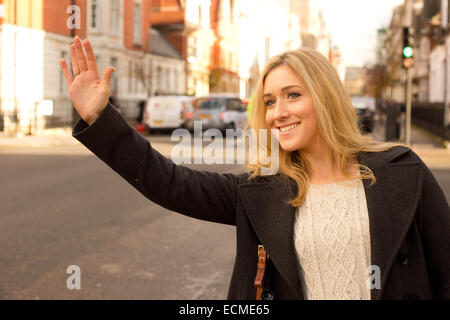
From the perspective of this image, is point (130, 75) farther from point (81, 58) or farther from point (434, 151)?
point (81, 58)

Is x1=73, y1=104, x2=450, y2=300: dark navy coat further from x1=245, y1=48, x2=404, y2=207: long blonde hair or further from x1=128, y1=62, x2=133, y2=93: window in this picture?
x1=128, y1=62, x2=133, y2=93: window

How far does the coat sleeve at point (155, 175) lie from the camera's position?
81.8 inches

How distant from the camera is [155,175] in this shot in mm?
2182

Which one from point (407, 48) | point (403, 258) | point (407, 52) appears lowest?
point (403, 258)

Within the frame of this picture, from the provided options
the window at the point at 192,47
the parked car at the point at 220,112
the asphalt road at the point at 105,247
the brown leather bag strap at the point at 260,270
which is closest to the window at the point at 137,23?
the window at the point at 192,47

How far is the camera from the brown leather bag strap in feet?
6.50

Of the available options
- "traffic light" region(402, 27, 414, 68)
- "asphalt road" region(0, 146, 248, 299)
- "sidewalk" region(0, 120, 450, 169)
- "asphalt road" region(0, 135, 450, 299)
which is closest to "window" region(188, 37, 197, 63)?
"sidewalk" region(0, 120, 450, 169)

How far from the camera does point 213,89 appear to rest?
55375 mm

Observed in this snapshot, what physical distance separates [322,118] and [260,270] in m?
0.56

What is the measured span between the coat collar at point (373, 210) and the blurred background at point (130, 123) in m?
0.58

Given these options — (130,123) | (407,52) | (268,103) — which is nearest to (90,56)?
(268,103)

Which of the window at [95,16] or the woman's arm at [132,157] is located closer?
the woman's arm at [132,157]

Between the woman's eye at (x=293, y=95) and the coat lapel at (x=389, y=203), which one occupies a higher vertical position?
the woman's eye at (x=293, y=95)

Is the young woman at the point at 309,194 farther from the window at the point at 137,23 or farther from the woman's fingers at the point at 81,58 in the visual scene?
the window at the point at 137,23
